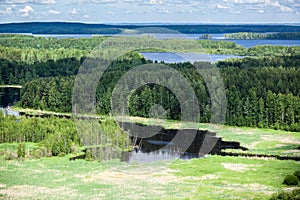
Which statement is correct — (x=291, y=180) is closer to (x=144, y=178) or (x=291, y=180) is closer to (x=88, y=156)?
(x=144, y=178)

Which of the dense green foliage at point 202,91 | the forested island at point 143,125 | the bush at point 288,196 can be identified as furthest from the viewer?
the dense green foliage at point 202,91

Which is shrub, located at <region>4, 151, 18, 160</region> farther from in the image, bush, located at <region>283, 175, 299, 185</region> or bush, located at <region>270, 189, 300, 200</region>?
bush, located at <region>270, 189, 300, 200</region>

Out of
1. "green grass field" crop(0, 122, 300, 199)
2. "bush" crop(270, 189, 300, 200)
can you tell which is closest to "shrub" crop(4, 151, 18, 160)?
"green grass field" crop(0, 122, 300, 199)

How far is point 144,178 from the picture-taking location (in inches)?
1799

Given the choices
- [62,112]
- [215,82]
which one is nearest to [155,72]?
[215,82]

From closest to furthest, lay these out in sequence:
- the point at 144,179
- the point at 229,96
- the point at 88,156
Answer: the point at 144,179
the point at 88,156
the point at 229,96

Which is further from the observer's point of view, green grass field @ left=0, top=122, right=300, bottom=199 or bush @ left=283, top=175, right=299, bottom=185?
bush @ left=283, top=175, right=299, bottom=185

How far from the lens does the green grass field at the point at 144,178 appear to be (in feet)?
133

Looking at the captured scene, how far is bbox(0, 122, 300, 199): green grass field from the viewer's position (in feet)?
133

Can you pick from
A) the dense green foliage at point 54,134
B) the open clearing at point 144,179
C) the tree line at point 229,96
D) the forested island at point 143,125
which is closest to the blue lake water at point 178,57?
the tree line at point 229,96

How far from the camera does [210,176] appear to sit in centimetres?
4653

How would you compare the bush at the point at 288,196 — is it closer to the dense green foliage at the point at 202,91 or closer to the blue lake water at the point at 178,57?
the dense green foliage at the point at 202,91

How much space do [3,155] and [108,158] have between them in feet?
32.6

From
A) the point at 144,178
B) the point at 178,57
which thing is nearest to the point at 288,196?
the point at 144,178
